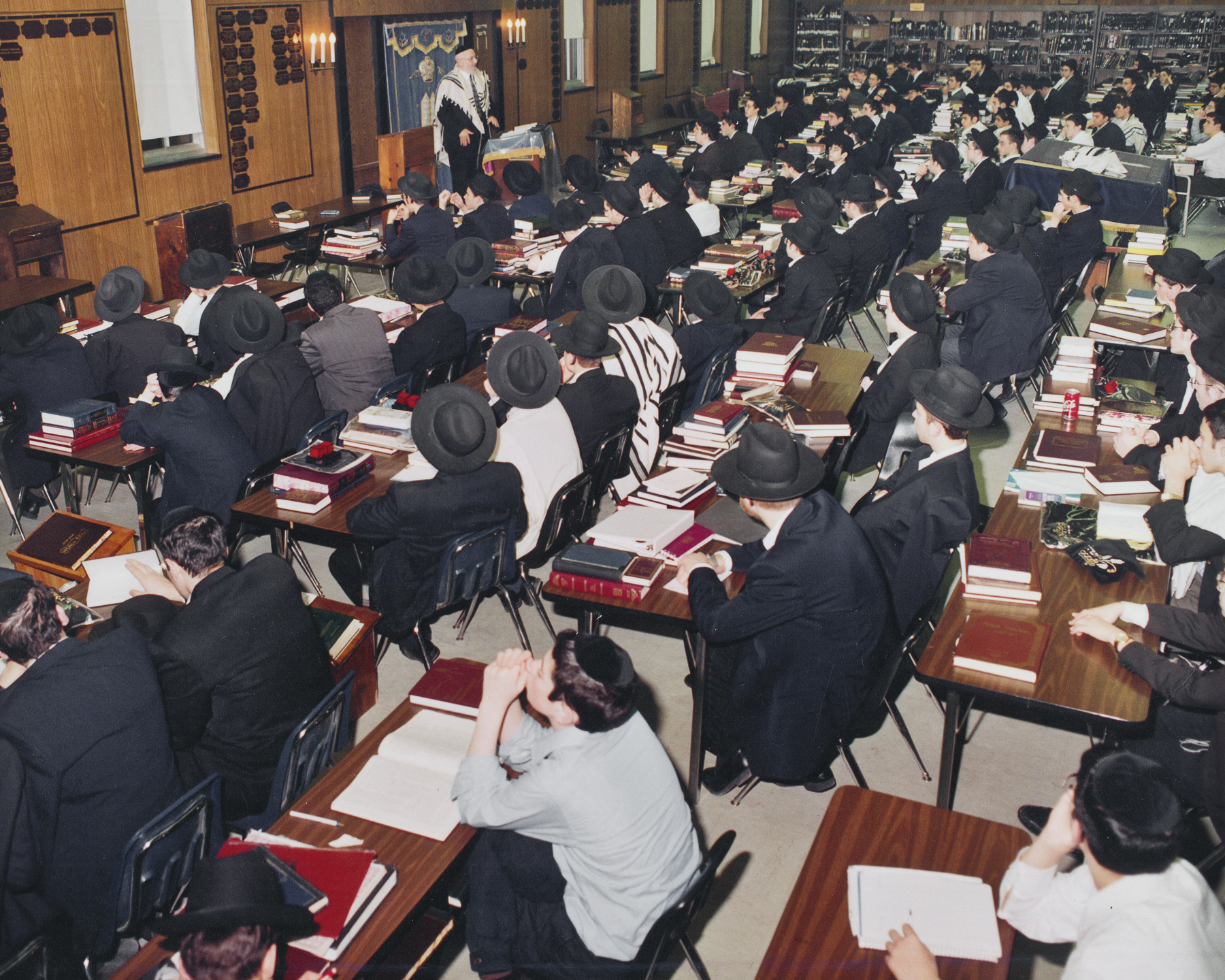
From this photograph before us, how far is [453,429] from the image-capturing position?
387 centimetres

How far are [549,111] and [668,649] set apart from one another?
12.4 meters

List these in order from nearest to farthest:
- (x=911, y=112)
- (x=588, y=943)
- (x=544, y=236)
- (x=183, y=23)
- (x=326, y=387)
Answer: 1. (x=588, y=943)
2. (x=326, y=387)
3. (x=544, y=236)
4. (x=183, y=23)
5. (x=911, y=112)

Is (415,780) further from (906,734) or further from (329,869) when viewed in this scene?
(906,734)

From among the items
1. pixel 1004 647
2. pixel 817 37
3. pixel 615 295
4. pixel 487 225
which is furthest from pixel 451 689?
pixel 817 37

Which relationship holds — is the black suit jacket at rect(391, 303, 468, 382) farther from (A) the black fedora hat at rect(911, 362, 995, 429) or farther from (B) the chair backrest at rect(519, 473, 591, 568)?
(A) the black fedora hat at rect(911, 362, 995, 429)

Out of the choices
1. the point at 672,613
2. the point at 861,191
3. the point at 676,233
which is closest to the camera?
the point at 672,613

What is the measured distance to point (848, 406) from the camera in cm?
540

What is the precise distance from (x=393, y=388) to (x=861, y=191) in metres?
5.46

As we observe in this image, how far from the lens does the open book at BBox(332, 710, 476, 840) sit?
2623mm

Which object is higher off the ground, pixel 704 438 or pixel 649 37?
pixel 649 37

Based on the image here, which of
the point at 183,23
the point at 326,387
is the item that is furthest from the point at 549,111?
the point at 326,387

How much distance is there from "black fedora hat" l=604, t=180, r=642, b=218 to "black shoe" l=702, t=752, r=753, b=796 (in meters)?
5.17

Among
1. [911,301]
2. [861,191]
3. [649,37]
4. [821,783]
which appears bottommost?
[821,783]

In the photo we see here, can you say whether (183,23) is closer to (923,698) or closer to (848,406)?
(848,406)
